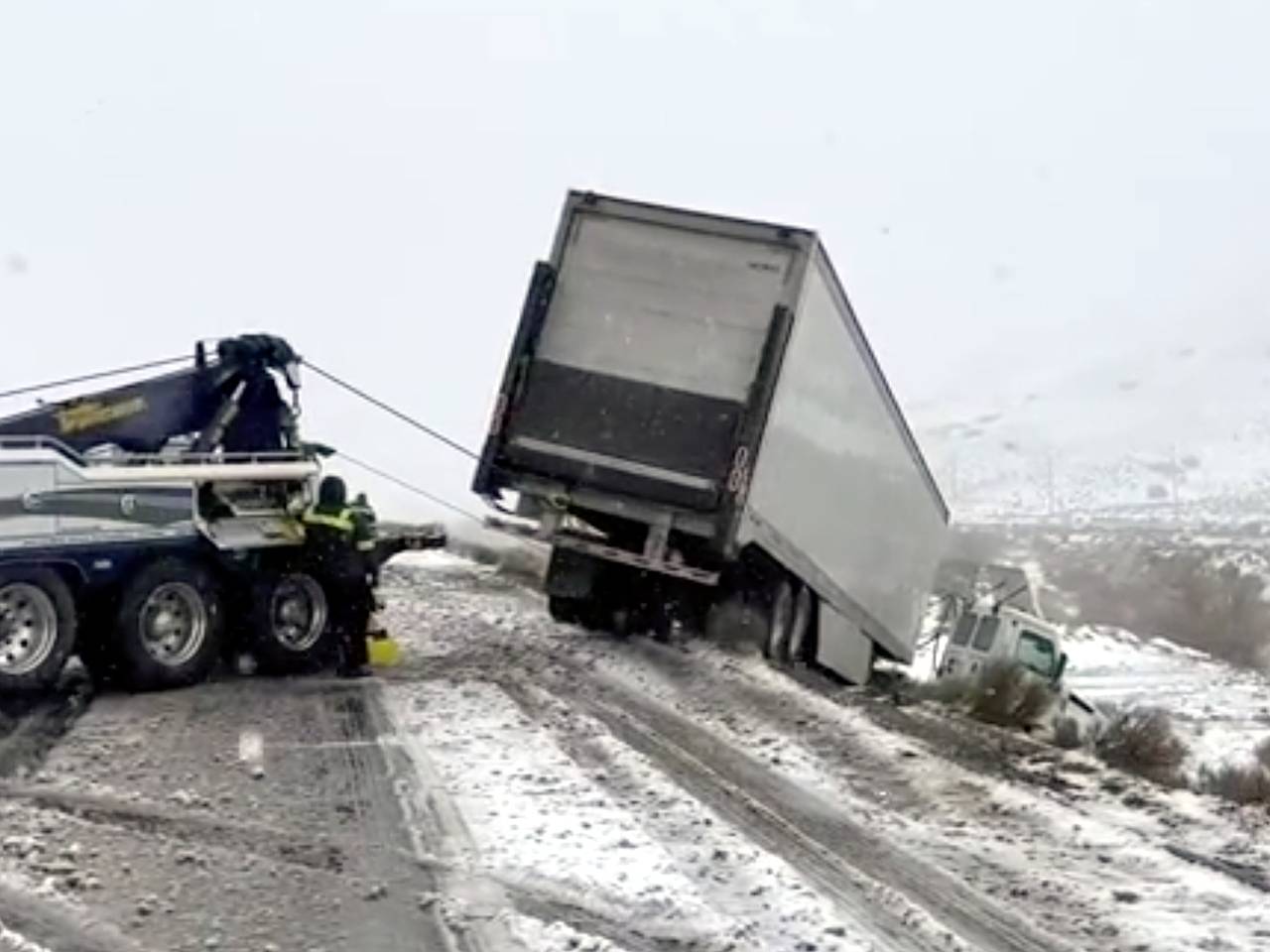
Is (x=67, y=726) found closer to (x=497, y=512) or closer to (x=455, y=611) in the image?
(x=497, y=512)

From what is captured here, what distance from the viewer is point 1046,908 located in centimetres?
701

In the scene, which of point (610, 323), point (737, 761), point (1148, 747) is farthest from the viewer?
point (610, 323)

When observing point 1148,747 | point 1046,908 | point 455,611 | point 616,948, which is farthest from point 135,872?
point 455,611

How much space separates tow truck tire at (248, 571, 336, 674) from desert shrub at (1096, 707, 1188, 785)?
5448 millimetres

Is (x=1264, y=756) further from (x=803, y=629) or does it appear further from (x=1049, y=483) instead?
(x=1049, y=483)

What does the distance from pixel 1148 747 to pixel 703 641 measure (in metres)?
4.90

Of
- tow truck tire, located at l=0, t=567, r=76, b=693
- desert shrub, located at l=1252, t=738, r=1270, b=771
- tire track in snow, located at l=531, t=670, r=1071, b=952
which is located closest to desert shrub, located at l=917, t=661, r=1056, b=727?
desert shrub, located at l=1252, t=738, r=1270, b=771

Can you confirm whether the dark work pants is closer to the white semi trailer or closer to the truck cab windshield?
the white semi trailer

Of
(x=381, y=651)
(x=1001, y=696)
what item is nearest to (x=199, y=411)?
(x=381, y=651)

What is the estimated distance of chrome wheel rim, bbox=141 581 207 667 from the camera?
38.5 ft

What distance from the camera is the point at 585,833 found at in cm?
778

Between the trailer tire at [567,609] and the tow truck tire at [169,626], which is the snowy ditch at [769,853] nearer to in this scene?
the tow truck tire at [169,626]

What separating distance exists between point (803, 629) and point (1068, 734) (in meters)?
3.89

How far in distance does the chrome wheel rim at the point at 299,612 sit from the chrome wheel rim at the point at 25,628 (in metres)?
1.99
